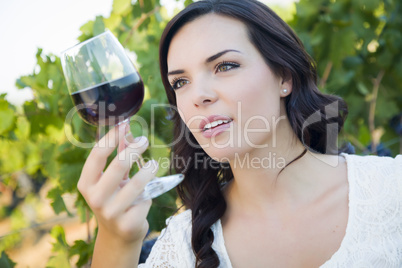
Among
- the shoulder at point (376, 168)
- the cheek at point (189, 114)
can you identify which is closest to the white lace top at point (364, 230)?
the shoulder at point (376, 168)

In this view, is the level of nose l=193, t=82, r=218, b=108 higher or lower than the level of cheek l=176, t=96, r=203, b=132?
higher

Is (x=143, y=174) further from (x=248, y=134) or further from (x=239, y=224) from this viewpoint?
(x=239, y=224)

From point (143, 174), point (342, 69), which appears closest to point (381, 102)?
point (342, 69)

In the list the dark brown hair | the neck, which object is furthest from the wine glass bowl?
the neck

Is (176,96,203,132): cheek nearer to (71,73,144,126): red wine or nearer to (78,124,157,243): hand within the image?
(71,73,144,126): red wine

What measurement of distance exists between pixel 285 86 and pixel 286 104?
0.44 ft

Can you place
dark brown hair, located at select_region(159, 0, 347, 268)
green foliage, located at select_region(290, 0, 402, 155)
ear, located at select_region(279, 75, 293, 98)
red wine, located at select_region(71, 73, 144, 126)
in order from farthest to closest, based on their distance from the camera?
green foliage, located at select_region(290, 0, 402, 155)
ear, located at select_region(279, 75, 293, 98)
dark brown hair, located at select_region(159, 0, 347, 268)
red wine, located at select_region(71, 73, 144, 126)

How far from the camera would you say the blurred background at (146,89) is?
2279 mm

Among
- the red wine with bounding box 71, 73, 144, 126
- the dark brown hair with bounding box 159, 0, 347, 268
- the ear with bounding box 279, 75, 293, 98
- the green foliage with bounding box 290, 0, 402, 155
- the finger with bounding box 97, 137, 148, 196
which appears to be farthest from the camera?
the green foliage with bounding box 290, 0, 402, 155

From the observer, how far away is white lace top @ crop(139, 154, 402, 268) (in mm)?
1982

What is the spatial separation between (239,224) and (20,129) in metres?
1.39

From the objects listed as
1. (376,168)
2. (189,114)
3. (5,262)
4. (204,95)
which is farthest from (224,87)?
(5,262)

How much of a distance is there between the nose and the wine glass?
0.37 metres

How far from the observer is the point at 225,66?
78.4 inches
